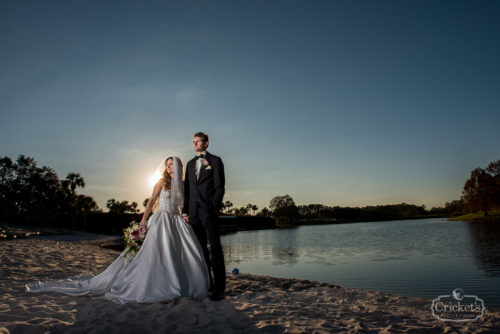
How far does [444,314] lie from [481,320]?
539mm

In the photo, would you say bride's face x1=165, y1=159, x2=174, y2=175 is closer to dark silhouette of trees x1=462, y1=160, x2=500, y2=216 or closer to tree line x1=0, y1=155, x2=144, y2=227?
tree line x1=0, y1=155, x2=144, y2=227

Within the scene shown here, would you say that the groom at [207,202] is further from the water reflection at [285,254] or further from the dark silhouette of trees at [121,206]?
the dark silhouette of trees at [121,206]

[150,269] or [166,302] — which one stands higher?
[150,269]

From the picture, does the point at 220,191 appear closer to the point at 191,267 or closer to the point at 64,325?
the point at 191,267

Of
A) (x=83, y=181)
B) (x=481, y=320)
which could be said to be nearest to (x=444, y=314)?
(x=481, y=320)

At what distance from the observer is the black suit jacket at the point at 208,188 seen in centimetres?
530

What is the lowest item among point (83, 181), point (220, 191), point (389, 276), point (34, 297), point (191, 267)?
point (389, 276)

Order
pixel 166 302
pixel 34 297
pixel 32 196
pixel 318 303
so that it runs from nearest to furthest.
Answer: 1. pixel 166 302
2. pixel 34 297
3. pixel 318 303
4. pixel 32 196

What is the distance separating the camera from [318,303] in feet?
17.9

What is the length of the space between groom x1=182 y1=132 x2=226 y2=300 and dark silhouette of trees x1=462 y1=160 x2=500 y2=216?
83579mm

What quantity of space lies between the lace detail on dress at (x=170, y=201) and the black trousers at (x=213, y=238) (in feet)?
1.34

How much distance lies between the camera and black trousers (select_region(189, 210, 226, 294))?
5263 millimetres

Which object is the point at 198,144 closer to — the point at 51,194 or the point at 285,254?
the point at 285,254

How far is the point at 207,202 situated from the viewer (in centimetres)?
534
